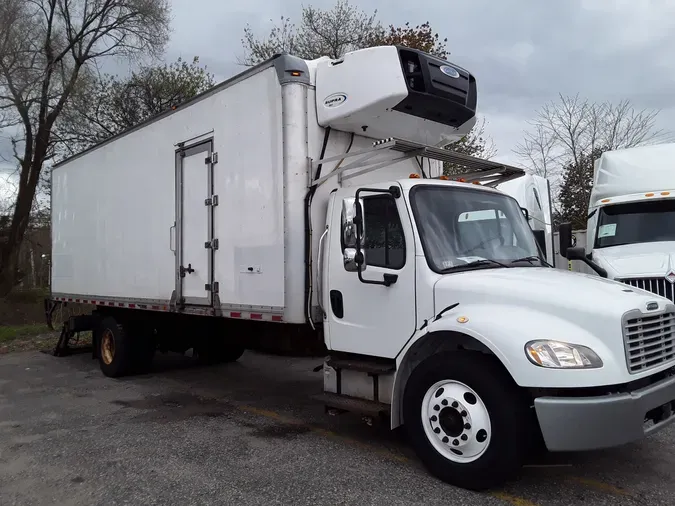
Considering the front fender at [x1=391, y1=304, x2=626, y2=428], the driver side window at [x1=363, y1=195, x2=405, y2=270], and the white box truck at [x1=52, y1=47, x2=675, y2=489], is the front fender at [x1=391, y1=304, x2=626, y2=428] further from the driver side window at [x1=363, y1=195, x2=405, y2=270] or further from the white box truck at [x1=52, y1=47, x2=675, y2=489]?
the driver side window at [x1=363, y1=195, x2=405, y2=270]

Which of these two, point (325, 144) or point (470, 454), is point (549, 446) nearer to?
point (470, 454)

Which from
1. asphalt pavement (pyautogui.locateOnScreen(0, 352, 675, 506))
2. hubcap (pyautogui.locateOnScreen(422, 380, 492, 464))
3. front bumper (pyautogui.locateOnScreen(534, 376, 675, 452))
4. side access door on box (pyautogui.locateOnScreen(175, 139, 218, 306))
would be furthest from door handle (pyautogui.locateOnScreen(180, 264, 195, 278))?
front bumper (pyautogui.locateOnScreen(534, 376, 675, 452))

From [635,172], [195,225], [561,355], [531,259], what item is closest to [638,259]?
[635,172]

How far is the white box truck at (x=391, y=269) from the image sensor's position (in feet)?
12.7

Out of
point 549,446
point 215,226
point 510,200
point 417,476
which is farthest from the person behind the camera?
point 215,226

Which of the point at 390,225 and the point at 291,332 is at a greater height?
the point at 390,225

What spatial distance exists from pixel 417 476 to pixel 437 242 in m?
1.84

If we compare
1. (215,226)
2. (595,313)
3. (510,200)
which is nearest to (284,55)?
(215,226)

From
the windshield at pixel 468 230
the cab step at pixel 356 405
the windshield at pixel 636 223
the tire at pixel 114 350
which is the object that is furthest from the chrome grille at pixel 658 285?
the tire at pixel 114 350

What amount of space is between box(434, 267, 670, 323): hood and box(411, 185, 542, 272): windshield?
19cm

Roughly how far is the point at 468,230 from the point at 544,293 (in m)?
1.05

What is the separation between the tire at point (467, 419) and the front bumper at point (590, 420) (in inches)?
8.0

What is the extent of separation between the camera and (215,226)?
6551 millimetres

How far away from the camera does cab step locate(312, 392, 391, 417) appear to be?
4.86 metres
